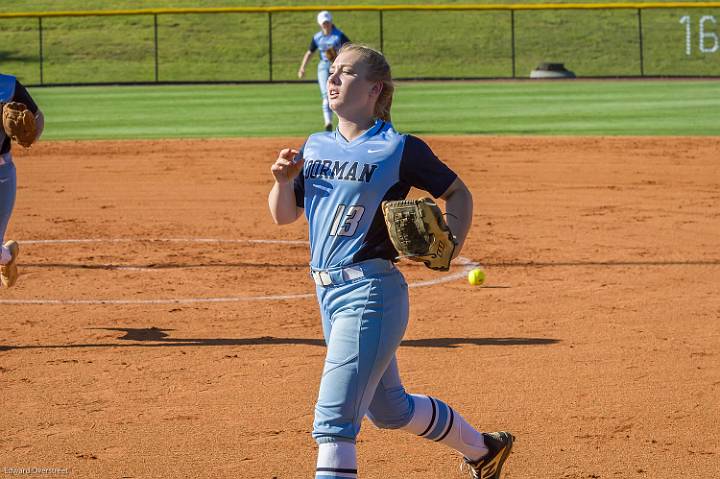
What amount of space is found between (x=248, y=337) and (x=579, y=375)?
8.02ft

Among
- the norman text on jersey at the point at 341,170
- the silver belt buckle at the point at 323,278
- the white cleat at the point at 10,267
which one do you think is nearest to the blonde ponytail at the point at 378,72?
the norman text on jersey at the point at 341,170

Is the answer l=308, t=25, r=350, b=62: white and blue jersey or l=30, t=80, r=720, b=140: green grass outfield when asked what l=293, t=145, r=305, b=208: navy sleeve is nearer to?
l=308, t=25, r=350, b=62: white and blue jersey

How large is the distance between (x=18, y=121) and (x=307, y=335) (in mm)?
2527

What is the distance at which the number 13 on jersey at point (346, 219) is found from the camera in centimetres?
430

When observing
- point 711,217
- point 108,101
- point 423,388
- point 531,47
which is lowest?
point 423,388

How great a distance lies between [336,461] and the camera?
4070 millimetres

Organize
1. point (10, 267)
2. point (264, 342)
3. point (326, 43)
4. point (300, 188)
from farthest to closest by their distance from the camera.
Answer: point (326, 43) → point (10, 267) → point (264, 342) → point (300, 188)

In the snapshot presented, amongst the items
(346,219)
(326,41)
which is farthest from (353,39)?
(346,219)

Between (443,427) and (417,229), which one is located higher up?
(417,229)

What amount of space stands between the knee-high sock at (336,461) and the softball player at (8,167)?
4.08 m

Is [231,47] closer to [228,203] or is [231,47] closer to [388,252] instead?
[228,203]

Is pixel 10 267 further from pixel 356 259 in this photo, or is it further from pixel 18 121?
pixel 356 259

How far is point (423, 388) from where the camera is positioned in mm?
6742

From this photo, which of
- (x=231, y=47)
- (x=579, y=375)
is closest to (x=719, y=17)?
(x=231, y=47)
